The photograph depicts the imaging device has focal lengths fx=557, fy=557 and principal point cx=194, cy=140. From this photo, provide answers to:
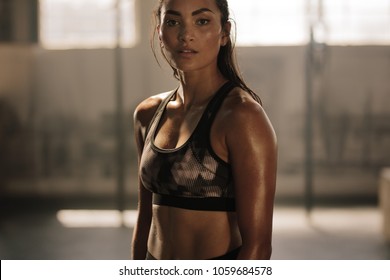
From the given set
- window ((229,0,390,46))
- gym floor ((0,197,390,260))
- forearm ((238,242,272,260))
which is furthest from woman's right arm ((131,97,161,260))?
window ((229,0,390,46))

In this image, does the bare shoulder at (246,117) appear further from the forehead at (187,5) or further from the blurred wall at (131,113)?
the blurred wall at (131,113)

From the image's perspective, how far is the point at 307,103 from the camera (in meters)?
3.34

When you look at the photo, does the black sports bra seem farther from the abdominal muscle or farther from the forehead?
the forehead

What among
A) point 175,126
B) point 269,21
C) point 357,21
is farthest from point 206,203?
point 357,21

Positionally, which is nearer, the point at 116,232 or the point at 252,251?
the point at 252,251

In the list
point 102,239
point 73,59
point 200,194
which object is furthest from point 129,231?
point 200,194

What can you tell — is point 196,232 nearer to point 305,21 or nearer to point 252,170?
point 252,170

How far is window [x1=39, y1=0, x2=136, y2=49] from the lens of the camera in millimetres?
3428

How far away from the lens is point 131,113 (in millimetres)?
3465

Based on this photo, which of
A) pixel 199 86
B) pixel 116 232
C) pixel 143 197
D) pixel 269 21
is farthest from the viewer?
Result: pixel 116 232

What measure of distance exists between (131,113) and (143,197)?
7.73 feet

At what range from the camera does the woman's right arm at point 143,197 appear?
1145 millimetres

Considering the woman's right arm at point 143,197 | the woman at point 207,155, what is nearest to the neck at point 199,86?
the woman at point 207,155

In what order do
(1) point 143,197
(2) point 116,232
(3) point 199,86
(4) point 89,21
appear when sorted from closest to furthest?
1. (3) point 199,86
2. (1) point 143,197
3. (2) point 116,232
4. (4) point 89,21
